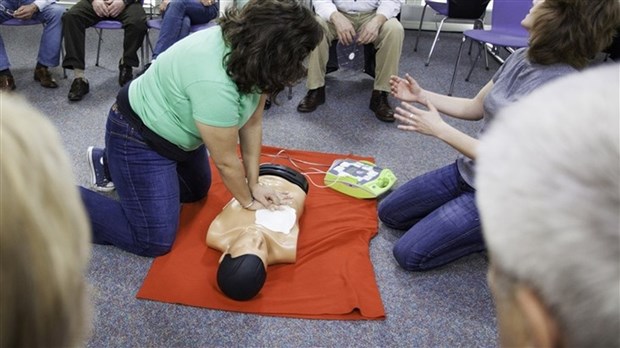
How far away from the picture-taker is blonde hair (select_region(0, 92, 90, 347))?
41 centimetres

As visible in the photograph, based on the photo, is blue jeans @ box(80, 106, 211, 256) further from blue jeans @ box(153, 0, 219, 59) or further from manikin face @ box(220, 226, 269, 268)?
blue jeans @ box(153, 0, 219, 59)

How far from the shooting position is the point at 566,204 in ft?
1.35

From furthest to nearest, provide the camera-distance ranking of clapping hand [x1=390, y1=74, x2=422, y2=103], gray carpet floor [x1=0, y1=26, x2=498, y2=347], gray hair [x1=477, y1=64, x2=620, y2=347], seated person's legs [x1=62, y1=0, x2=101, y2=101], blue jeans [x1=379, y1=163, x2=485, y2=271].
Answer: seated person's legs [x1=62, y1=0, x2=101, y2=101], clapping hand [x1=390, y1=74, x2=422, y2=103], blue jeans [x1=379, y1=163, x2=485, y2=271], gray carpet floor [x1=0, y1=26, x2=498, y2=347], gray hair [x1=477, y1=64, x2=620, y2=347]

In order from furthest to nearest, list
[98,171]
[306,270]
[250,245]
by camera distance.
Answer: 1. [98,171]
2. [306,270]
3. [250,245]

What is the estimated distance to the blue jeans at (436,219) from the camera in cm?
183

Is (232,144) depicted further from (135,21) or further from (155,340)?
(135,21)

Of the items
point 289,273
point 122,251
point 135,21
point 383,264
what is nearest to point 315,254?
point 289,273

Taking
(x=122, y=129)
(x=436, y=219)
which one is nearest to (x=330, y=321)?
(x=436, y=219)

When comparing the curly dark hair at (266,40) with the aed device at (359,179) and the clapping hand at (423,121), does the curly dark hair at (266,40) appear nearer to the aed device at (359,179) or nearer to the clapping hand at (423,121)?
the clapping hand at (423,121)

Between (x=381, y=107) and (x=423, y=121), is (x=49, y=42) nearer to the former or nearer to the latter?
(x=381, y=107)

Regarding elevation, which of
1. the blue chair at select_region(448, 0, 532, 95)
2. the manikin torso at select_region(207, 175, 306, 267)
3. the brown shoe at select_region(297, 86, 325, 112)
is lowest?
the brown shoe at select_region(297, 86, 325, 112)

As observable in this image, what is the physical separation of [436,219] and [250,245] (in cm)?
72

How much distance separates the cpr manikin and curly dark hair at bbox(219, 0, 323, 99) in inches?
21.9

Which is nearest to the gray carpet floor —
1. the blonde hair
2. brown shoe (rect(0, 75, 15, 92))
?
brown shoe (rect(0, 75, 15, 92))
